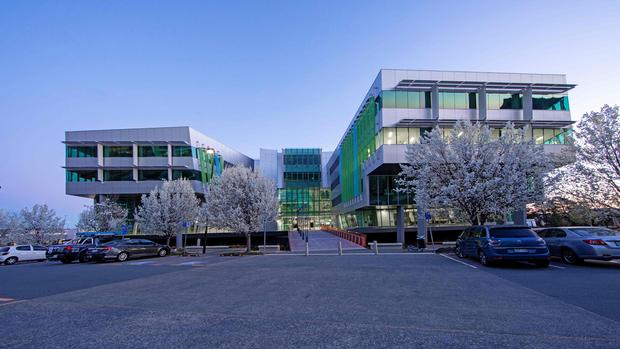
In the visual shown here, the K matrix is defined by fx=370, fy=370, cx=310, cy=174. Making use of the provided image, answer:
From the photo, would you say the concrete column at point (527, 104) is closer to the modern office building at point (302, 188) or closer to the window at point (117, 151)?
the modern office building at point (302, 188)

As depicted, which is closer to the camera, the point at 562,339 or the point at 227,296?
the point at 562,339

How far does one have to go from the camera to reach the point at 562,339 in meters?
5.03

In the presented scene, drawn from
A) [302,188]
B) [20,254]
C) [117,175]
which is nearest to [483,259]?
[20,254]

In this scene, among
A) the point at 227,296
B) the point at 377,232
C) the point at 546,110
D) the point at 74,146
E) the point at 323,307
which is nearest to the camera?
the point at 323,307

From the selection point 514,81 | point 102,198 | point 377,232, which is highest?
point 514,81

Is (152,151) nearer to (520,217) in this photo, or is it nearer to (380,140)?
(380,140)

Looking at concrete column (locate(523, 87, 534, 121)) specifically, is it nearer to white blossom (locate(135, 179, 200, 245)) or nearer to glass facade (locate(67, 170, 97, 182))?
white blossom (locate(135, 179, 200, 245))

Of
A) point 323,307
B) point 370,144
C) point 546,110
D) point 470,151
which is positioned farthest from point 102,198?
point 546,110

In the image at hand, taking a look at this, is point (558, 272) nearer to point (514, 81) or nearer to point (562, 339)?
point (562, 339)

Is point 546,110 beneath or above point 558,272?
above

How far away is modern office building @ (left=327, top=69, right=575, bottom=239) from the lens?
3603cm

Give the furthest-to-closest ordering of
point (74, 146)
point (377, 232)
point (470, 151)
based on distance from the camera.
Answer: point (74, 146) < point (377, 232) < point (470, 151)

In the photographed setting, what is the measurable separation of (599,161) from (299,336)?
61.5 feet

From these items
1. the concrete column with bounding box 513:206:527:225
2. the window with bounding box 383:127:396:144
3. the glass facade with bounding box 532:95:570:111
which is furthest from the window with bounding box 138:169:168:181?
the glass facade with bounding box 532:95:570:111
